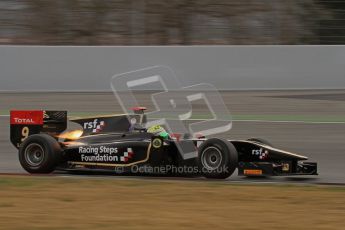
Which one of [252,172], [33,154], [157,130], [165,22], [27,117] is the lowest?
[252,172]

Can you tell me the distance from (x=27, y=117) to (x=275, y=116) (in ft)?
20.9

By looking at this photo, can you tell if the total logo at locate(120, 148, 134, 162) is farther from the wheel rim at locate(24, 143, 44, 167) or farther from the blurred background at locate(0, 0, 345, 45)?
the blurred background at locate(0, 0, 345, 45)

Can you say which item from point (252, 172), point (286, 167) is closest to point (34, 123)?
point (252, 172)

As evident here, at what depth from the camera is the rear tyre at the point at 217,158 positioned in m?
7.95

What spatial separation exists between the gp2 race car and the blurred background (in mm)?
9382

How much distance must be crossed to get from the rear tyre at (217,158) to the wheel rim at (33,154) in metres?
1.91

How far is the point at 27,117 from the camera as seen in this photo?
356 inches

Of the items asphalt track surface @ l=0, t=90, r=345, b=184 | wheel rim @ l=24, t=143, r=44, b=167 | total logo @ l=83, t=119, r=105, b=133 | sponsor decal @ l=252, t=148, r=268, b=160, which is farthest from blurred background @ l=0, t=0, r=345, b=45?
sponsor decal @ l=252, t=148, r=268, b=160

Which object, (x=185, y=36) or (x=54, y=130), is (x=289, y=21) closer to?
(x=185, y=36)

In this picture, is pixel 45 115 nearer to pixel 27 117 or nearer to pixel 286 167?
pixel 27 117

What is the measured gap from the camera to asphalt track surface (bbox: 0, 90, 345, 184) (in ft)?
31.8

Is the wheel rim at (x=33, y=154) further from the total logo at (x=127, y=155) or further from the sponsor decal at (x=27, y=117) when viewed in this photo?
the total logo at (x=127, y=155)

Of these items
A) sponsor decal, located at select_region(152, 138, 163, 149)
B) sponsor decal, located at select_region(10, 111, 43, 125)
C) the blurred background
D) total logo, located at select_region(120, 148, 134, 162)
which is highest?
the blurred background

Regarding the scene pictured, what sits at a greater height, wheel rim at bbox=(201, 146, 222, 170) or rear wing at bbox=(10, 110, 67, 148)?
rear wing at bbox=(10, 110, 67, 148)
